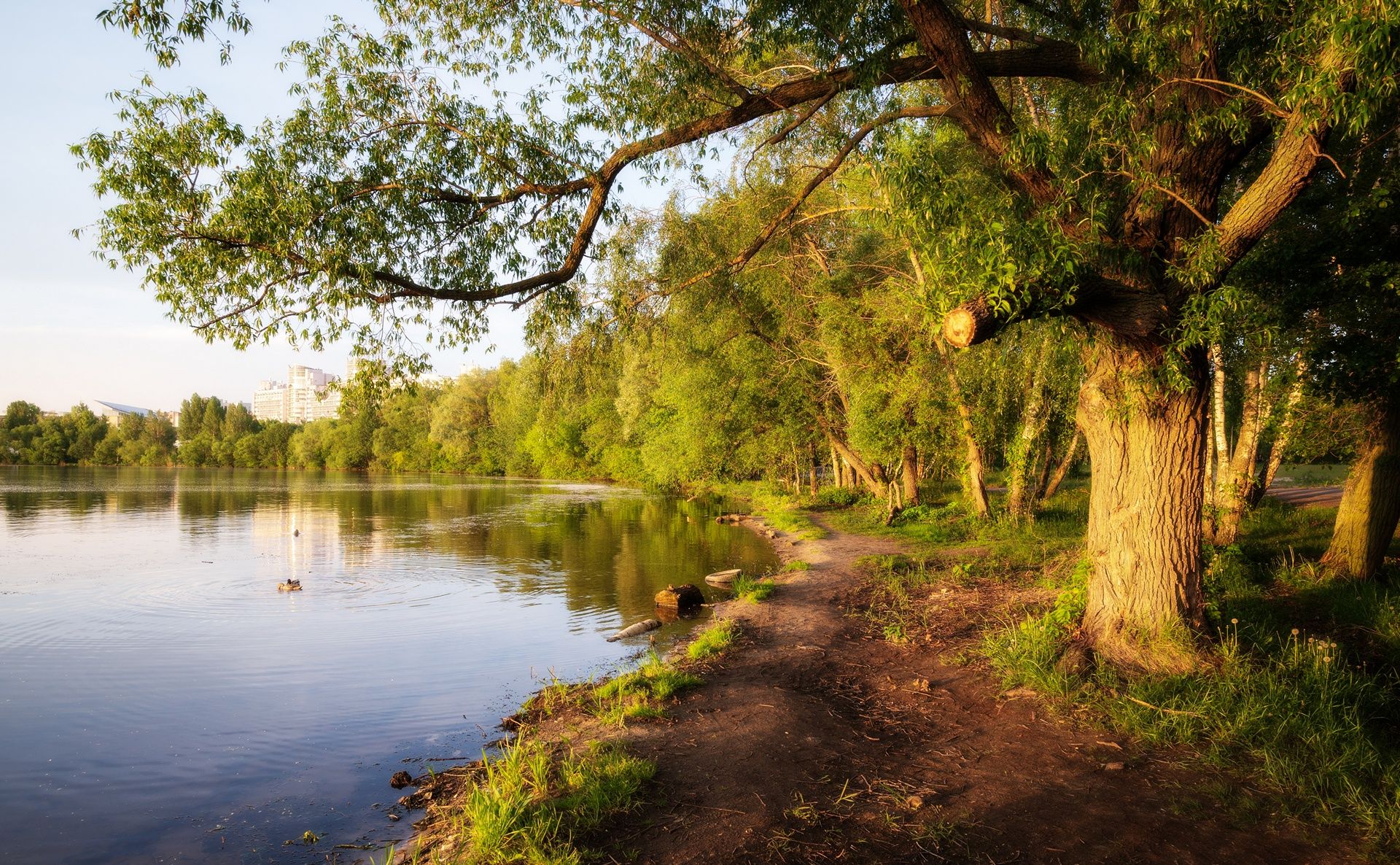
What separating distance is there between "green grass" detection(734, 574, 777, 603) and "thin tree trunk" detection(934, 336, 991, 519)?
6.63 meters

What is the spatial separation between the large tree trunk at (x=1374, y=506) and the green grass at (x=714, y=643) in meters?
7.67

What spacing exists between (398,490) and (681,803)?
Answer: 5194cm

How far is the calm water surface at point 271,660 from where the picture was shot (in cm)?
660

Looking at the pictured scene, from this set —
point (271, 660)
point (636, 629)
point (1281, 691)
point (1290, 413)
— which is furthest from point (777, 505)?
point (1281, 691)

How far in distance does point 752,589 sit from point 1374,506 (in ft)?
28.9

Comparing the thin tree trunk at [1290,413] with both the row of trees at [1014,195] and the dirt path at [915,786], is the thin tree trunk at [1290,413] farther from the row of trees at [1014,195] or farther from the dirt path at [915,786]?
the dirt path at [915,786]

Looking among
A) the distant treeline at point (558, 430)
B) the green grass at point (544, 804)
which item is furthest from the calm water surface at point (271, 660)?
the distant treeline at point (558, 430)

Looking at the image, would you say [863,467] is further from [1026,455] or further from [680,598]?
[680,598]

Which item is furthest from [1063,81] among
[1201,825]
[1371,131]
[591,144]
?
[1201,825]

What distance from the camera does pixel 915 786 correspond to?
5164 millimetres

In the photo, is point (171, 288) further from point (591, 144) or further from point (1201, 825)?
point (1201, 825)

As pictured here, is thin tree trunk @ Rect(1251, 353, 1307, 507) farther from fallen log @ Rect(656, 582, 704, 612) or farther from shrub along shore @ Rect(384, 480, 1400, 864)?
fallen log @ Rect(656, 582, 704, 612)

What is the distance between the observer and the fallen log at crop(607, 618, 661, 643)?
38.9 feet

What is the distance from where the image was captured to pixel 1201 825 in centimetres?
444
